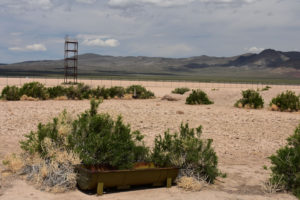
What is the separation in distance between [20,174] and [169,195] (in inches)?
137

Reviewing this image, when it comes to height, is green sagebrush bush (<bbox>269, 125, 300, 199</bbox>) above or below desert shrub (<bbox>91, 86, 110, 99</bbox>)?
below

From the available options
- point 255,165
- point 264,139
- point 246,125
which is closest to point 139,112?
point 246,125

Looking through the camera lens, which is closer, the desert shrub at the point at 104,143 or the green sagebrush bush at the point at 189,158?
the desert shrub at the point at 104,143

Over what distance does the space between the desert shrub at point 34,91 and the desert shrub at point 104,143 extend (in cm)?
1880

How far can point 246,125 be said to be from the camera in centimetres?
1791

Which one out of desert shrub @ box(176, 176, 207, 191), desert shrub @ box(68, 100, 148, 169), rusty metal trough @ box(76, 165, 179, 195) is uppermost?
desert shrub @ box(68, 100, 148, 169)

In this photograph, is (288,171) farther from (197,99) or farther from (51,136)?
(197,99)

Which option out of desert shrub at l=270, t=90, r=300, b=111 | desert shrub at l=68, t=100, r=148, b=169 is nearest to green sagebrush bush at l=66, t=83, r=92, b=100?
desert shrub at l=270, t=90, r=300, b=111

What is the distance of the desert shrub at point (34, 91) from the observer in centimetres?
2684

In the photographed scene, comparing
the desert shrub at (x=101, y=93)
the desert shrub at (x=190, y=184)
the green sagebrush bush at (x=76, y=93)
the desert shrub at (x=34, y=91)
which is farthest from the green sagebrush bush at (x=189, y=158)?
the desert shrub at (x=101, y=93)

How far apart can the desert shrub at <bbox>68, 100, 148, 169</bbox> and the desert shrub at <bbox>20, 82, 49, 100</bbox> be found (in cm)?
1880

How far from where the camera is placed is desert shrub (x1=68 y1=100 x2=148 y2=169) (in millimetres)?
8281

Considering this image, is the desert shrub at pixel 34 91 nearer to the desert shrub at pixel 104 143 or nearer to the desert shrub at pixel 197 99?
the desert shrub at pixel 197 99

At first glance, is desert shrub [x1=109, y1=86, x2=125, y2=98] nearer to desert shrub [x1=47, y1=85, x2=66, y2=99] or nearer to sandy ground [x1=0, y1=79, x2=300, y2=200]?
desert shrub [x1=47, y1=85, x2=66, y2=99]
